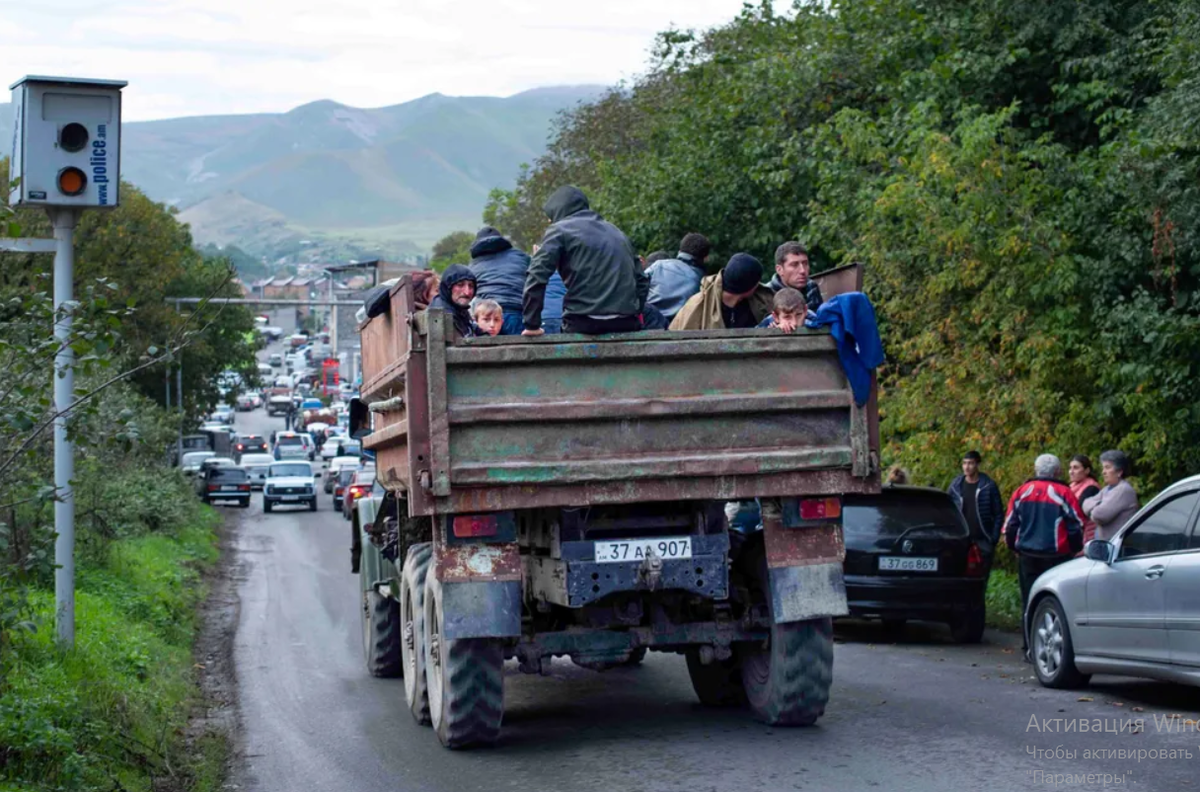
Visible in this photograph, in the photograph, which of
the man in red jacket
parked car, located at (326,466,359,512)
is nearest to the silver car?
the man in red jacket

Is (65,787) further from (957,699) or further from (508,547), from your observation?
(957,699)

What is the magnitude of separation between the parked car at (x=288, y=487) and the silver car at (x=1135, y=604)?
4104 cm

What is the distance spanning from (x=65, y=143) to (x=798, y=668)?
5469 mm

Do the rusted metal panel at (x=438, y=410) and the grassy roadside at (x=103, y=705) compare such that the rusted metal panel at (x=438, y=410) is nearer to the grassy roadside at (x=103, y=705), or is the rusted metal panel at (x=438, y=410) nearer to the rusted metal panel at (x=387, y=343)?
the rusted metal panel at (x=387, y=343)

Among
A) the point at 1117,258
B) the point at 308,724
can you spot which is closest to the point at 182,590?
the point at 308,724

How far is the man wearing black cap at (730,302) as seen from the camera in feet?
29.6

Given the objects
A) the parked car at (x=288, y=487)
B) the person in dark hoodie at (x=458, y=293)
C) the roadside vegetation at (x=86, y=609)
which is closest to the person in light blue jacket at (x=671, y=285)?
the person in dark hoodie at (x=458, y=293)

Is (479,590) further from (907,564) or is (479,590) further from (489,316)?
(907,564)

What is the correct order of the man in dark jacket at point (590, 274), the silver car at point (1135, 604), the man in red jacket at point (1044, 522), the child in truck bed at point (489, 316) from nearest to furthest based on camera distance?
the man in dark jacket at point (590, 274)
the child in truck bed at point (489, 316)
the silver car at point (1135, 604)
the man in red jacket at point (1044, 522)

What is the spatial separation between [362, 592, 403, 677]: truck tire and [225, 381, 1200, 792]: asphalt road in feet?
0.47

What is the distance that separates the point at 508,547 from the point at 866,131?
1226 cm

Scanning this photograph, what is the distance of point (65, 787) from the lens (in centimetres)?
703

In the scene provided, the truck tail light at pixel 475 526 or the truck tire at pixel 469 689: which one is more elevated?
the truck tail light at pixel 475 526

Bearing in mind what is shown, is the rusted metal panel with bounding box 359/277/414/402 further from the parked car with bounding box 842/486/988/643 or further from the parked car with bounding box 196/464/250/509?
the parked car with bounding box 196/464/250/509
